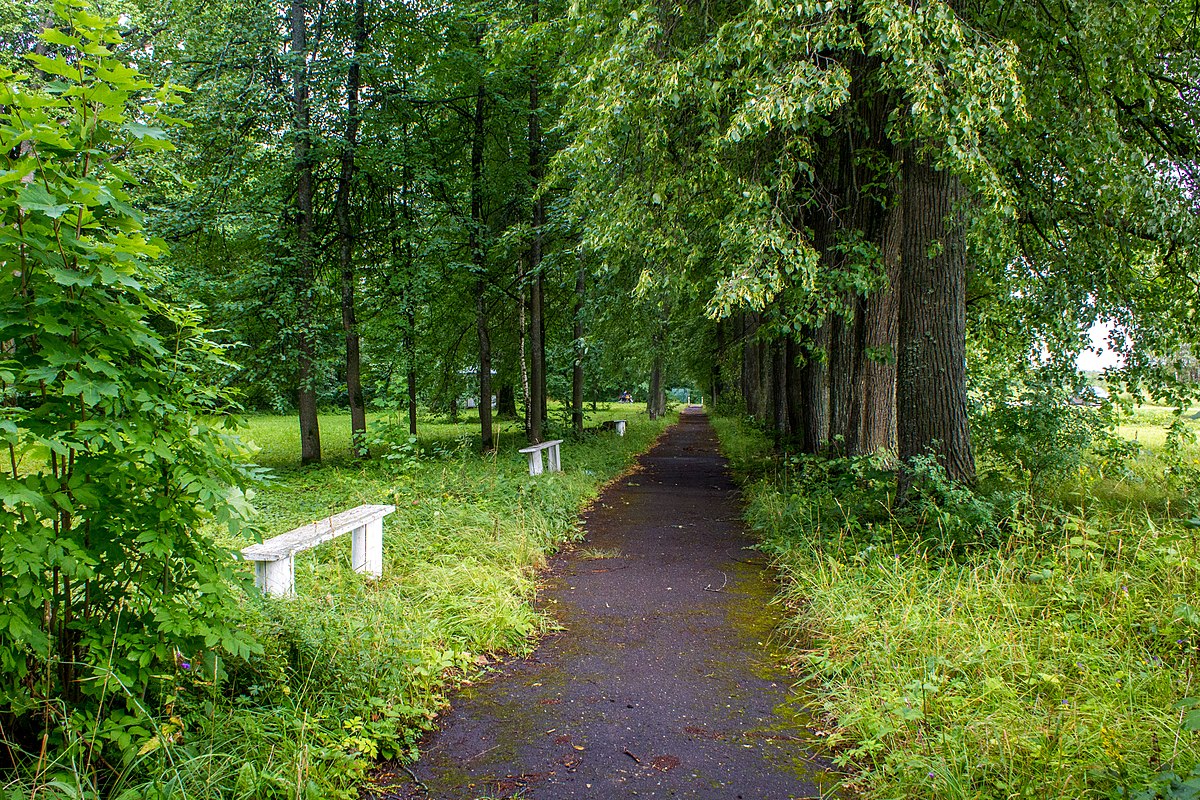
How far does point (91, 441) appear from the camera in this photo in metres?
2.45

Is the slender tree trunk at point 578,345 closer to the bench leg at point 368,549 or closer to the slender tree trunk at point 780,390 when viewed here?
the slender tree trunk at point 780,390

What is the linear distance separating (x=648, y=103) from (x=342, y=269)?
726 centimetres

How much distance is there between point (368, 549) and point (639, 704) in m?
2.78

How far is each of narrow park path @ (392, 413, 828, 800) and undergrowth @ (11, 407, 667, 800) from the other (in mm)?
284

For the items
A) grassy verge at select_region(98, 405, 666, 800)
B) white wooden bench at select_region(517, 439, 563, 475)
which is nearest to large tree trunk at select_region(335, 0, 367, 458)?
white wooden bench at select_region(517, 439, 563, 475)

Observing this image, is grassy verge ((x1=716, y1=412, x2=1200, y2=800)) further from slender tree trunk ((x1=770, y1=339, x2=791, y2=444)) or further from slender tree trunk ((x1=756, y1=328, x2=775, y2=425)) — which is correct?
slender tree trunk ((x1=756, y1=328, x2=775, y2=425))

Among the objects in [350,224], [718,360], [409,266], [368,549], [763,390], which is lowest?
[368,549]

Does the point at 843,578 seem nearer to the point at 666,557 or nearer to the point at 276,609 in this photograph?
the point at 666,557

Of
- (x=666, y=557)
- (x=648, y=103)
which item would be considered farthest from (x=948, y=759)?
(x=648, y=103)

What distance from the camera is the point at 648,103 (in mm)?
6805

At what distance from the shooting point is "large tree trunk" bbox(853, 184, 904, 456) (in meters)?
8.43

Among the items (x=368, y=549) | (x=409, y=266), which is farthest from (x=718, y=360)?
(x=368, y=549)

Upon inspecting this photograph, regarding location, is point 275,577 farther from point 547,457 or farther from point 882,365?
point 547,457

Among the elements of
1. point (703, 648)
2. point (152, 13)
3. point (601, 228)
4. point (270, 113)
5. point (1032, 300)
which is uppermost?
point (152, 13)
